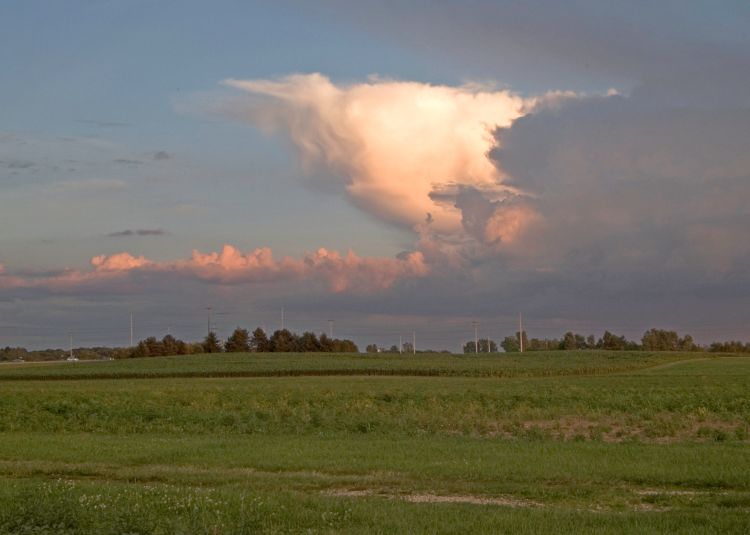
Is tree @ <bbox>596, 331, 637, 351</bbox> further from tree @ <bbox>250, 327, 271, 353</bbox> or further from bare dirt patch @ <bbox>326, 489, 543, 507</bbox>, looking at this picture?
bare dirt patch @ <bbox>326, 489, 543, 507</bbox>

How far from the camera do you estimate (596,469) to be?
2008cm

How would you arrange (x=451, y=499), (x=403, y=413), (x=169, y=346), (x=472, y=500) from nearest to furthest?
(x=472, y=500), (x=451, y=499), (x=403, y=413), (x=169, y=346)

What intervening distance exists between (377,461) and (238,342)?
147 m

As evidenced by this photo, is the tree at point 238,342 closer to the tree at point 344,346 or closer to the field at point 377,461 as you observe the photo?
the tree at point 344,346

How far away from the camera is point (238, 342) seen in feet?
545

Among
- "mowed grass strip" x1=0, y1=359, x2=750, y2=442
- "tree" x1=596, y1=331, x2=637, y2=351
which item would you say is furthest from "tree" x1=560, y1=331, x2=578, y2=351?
"mowed grass strip" x1=0, y1=359, x2=750, y2=442

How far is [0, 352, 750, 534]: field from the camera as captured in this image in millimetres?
13742

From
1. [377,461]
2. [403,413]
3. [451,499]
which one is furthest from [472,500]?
[403,413]

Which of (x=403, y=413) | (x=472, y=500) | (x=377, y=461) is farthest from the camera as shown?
(x=403, y=413)

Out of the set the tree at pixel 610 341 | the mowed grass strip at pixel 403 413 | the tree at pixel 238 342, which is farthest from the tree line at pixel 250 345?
the mowed grass strip at pixel 403 413

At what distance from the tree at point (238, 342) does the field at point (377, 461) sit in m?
119

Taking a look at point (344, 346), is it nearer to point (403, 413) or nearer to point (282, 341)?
point (282, 341)

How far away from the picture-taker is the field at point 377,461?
13742 millimetres

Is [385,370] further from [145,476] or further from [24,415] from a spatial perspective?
[145,476]
